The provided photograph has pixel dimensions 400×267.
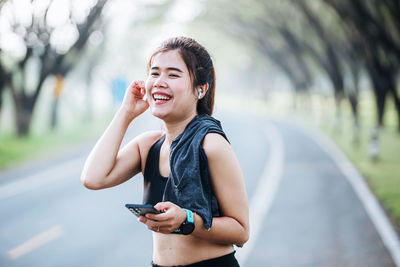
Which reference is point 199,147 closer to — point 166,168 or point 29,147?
point 166,168

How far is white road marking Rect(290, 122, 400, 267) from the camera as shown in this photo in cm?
747

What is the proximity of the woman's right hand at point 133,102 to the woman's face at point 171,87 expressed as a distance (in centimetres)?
27

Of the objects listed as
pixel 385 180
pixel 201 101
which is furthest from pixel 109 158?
pixel 385 180

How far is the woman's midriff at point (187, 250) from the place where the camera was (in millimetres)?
2105

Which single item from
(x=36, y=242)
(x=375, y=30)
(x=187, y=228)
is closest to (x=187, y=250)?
(x=187, y=228)

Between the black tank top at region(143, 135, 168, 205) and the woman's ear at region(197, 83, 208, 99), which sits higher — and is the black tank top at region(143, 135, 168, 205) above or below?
below

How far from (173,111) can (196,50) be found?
30 cm

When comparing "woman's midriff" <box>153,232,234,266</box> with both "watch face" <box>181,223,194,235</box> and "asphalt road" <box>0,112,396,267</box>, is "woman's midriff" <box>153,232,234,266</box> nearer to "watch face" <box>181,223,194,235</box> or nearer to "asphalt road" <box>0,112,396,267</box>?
"watch face" <box>181,223,194,235</box>

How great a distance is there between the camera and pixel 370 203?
10.3m

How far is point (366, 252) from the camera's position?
712 cm

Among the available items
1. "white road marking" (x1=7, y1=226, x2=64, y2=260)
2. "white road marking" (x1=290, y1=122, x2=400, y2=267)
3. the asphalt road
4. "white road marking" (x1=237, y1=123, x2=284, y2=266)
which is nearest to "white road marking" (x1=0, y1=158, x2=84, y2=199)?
the asphalt road

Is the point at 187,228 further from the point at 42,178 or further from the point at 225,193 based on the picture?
the point at 42,178

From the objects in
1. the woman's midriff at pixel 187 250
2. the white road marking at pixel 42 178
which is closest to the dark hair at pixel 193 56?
the woman's midriff at pixel 187 250

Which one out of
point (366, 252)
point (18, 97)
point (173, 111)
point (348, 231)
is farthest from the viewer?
point (18, 97)
